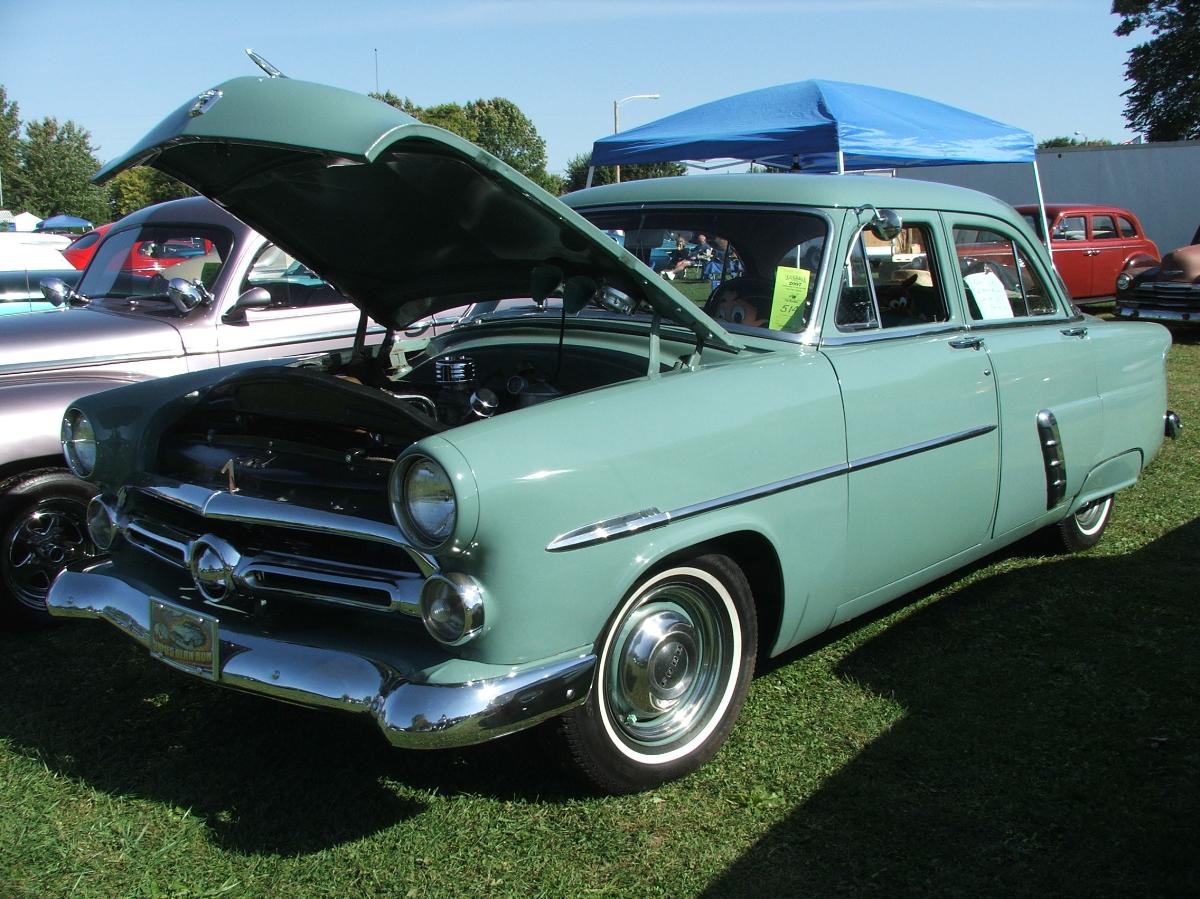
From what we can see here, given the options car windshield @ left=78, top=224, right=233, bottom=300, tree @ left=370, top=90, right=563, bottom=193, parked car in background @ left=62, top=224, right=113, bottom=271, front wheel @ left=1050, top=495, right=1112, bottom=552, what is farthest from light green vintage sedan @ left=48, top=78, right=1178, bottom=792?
tree @ left=370, top=90, right=563, bottom=193

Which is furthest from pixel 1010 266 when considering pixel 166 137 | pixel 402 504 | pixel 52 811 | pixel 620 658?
pixel 52 811

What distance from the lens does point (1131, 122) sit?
1379 inches

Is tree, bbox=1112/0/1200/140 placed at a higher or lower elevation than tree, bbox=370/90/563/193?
lower

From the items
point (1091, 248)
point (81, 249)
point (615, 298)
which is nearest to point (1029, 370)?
point (615, 298)

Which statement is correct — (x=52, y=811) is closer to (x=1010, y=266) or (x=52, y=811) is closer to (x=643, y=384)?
(x=643, y=384)

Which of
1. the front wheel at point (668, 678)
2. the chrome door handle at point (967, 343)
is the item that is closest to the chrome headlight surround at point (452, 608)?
the front wheel at point (668, 678)

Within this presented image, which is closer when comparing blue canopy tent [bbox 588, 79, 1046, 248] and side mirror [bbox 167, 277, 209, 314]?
side mirror [bbox 167, 277, 209, 314]

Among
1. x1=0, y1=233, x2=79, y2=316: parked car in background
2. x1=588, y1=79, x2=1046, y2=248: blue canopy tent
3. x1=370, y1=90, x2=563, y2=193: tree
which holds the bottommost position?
x1=0, y1=233, x2=79, y2=316: parked car in background

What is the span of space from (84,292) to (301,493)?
12.2ft

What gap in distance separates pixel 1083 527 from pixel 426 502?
3576 mm

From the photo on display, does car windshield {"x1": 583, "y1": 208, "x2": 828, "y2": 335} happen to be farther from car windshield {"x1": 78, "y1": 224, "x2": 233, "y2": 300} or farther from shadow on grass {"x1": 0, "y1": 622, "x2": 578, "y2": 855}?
car windshield {"x1": 78, "y1": 224, "x2": 233, "y2": 300}

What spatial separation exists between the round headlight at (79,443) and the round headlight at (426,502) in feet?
4.56

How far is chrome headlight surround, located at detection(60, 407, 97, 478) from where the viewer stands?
3.21 metres

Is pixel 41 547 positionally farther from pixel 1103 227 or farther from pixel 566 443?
pixel 1103 227
